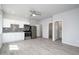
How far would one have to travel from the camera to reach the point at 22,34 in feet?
24.7

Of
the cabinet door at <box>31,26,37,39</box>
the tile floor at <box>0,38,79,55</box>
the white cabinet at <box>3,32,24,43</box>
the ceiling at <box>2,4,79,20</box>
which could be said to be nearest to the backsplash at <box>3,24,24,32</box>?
the white cabinet at <box>3,32,24,43</box>

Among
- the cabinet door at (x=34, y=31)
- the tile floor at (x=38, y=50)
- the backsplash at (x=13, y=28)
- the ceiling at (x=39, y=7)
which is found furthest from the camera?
the cabinet door at (x=34, y=31)

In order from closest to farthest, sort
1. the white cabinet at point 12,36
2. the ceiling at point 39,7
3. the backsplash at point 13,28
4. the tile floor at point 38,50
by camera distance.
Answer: the tile floor at point 38,50, the ceiling at point 39,7, the white cabinet at point 12,36, the backsplash at point 13,28

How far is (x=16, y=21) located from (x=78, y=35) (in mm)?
5729

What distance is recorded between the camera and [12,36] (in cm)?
655

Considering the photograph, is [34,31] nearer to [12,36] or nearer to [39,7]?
[12,36]

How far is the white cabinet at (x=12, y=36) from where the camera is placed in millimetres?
6036

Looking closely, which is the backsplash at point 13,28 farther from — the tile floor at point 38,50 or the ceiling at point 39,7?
the tile floor at point 38,50

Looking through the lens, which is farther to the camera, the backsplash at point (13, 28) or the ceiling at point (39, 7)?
the backsplash at point (13, 28)

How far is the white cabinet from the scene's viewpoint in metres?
6.04

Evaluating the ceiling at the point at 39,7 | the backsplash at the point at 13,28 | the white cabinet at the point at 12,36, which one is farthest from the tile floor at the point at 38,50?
the ceiling at the point at 39,7

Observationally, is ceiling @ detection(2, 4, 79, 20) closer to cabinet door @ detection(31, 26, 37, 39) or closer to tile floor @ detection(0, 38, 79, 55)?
tile floor @ detection(0, 38, 79, 55)

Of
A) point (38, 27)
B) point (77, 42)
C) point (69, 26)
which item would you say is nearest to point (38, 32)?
point (38, 27)
